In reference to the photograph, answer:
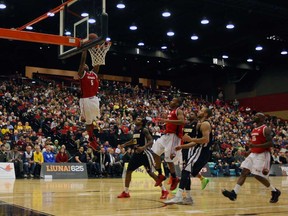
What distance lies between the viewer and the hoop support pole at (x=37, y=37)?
26.6ft

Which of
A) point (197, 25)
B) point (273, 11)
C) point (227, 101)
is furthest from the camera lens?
point (227, 101)

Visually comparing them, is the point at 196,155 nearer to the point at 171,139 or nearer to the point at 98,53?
the point at 171,139

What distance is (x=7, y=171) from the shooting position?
16.9m

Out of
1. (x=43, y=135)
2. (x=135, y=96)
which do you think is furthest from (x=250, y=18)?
(x=43, y=135)

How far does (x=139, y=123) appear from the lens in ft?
31.3

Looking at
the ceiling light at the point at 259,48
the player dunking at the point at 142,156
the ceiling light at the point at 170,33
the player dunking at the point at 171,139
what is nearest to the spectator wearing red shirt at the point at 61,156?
the player dunking at the point at 142,156

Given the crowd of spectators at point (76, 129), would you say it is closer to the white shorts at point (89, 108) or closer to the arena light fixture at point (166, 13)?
the arena light fixture at point (166, 13)

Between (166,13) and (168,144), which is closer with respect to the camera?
(168,144)

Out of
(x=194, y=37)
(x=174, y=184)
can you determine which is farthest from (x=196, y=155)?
(x=194, y=37)

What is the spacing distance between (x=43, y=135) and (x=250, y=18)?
1289 centimetres

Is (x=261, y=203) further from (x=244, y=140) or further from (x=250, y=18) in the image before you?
(x=244, y=140)

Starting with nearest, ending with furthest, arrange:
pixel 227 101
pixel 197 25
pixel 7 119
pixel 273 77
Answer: pixel 7 119 < pixel 197 25 < pixel 273 77 < pixel 227 101

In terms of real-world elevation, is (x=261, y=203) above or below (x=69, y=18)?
below

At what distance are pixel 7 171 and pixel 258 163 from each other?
11.3 metres
